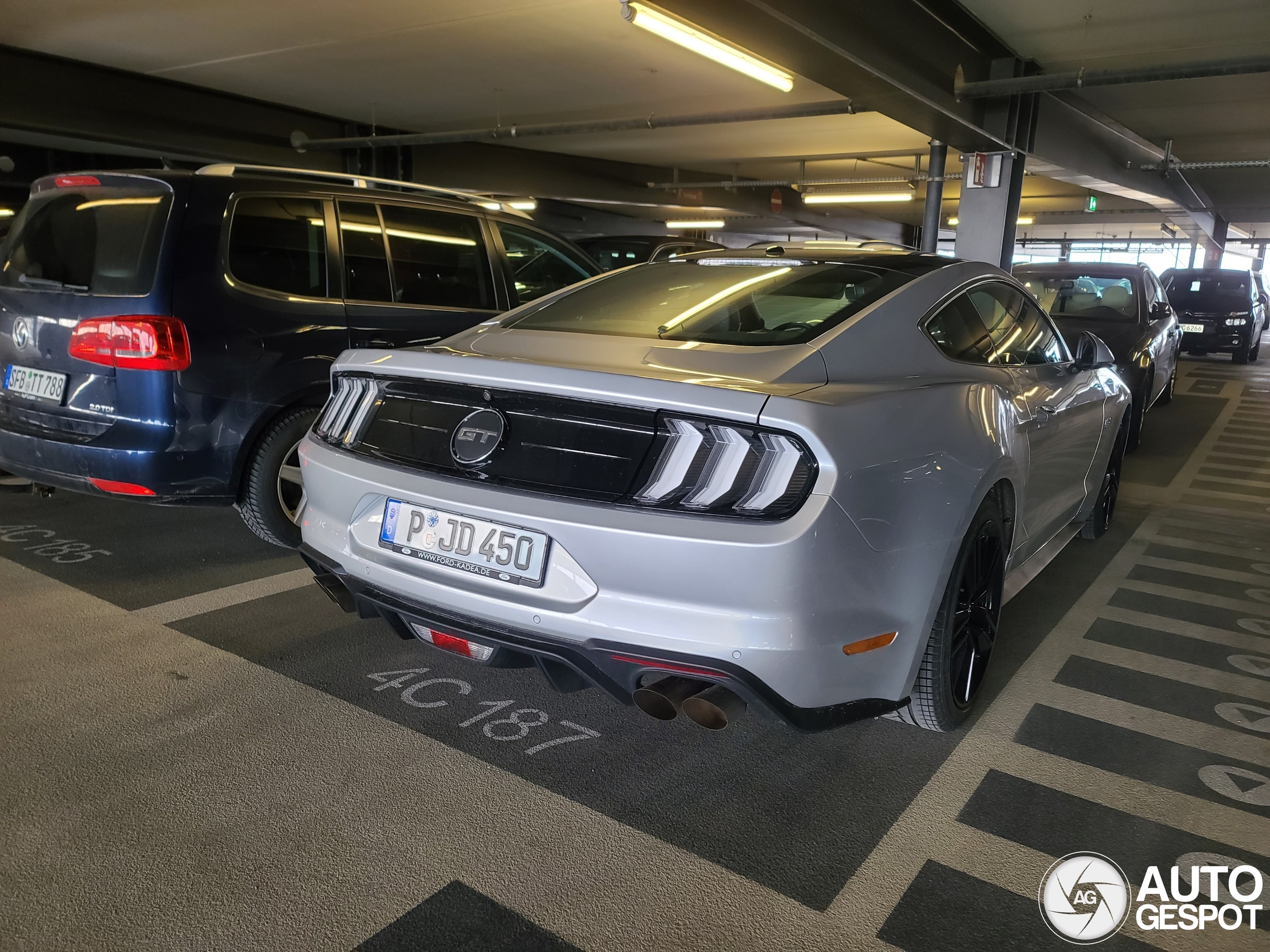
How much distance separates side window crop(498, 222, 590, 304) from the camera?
4.98 m

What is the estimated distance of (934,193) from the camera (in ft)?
41.6

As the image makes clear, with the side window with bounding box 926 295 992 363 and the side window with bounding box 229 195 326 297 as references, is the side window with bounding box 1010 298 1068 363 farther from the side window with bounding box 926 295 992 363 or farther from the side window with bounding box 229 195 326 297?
the side window with bounding box 229 195 326 297

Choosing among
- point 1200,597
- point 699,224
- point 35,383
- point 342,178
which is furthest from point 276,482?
point 699,224

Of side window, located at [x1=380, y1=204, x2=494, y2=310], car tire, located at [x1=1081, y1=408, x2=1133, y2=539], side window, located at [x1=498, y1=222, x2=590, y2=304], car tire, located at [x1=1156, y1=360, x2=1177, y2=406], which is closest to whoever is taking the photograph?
side window, located at [x1=380, y1=204, x2=494, y2=310]

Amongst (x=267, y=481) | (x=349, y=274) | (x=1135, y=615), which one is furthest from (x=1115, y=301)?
(x=267, y=481)

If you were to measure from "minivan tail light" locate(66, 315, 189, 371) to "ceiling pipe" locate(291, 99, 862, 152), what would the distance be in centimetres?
812

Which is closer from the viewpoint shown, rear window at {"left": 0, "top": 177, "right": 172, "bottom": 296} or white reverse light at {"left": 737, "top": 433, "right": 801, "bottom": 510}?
white reverse light at {"left": 737, "top": 433, "right": 801, "bottom": 510}

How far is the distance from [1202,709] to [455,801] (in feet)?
7.71

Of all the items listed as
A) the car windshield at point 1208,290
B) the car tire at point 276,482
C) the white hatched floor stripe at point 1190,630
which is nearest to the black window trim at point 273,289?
the car tire at point 276,482

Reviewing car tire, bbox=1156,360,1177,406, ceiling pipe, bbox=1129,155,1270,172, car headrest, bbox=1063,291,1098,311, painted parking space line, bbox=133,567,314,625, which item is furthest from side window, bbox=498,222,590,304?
ceiling pipe, bbox=1129,155,1270,172

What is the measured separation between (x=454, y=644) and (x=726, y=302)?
129cm

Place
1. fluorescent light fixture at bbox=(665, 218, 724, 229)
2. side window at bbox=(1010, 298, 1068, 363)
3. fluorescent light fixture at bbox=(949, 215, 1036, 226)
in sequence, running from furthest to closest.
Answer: fluorescent light fixture at bbox=(949, 215, 1036, 226) < fluorescent light fixture at bbox=(665, 218, 724, 229) < side window at bbox=(1010, 298, 1068, 363)

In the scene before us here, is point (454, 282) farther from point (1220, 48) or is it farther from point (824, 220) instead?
point (824, 220)

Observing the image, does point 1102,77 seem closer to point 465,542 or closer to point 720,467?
point 720,467
